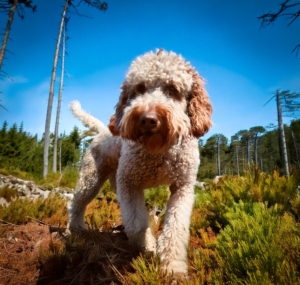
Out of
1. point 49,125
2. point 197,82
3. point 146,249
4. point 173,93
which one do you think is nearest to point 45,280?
point 146,249

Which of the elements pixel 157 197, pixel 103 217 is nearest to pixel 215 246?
pixel 103 217

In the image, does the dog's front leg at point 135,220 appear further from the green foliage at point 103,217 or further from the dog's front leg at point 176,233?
the green foliage at point 103,217

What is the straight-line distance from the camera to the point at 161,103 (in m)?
2.14

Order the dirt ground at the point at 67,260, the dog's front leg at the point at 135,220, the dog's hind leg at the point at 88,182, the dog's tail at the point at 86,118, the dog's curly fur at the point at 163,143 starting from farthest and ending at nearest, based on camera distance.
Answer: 1. the dog's tail at the point at 86,118
2. the dog's hind leg at the point at 88,182
3. the dog's front leg at the point at 135,220
4. the dirt ground at the point at 67,260
5. the dog's curly fur at the point at 163,143

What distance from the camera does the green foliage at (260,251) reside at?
160 cm

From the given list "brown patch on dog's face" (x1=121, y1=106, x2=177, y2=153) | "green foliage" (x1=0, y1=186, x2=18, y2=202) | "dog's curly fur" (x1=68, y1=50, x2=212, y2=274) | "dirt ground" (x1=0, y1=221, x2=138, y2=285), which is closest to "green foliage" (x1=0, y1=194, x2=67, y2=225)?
"dirt ground" (x1=0, y1=221, x2=138, y2=285)

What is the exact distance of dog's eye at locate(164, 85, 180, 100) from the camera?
8.09 ft

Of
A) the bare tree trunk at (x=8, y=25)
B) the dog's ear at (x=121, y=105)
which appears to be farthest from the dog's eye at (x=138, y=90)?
the bare tree trunk at (x=8, y=25)

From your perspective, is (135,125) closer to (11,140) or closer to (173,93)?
(173,93)

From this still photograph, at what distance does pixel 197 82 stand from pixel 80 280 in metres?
2.24

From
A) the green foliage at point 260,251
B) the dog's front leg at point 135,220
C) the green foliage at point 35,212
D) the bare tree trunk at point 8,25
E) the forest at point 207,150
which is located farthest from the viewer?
the forest at point 207,150

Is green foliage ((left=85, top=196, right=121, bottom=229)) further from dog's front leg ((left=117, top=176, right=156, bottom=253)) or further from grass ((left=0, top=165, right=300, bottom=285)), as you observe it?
dog's front leg ((left=117, top=176, right=156, bottom=253))

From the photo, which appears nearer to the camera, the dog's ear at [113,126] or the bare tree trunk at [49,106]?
the dog's ear at [113,126]

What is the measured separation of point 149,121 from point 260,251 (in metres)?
1.28
